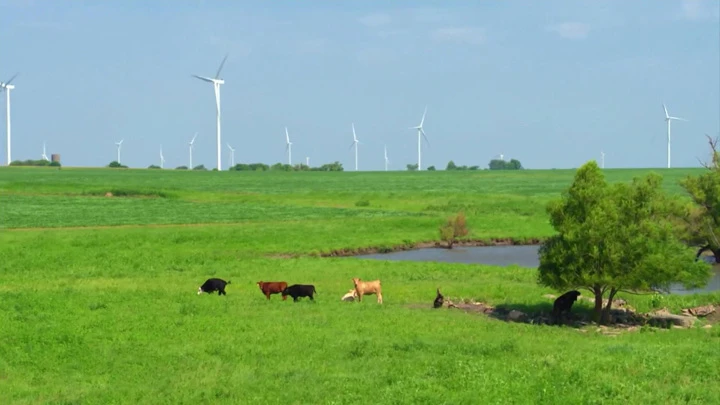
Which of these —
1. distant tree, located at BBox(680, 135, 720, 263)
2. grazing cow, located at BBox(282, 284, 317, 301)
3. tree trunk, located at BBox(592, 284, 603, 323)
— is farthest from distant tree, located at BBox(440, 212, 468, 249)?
grazing cow, located at BBox(282, 284, 317, 301)

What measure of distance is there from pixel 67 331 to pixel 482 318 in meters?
9.75

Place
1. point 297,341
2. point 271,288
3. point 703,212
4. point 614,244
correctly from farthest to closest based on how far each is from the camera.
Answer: point 703,212
point 271,288
point 614,244
point 297,341

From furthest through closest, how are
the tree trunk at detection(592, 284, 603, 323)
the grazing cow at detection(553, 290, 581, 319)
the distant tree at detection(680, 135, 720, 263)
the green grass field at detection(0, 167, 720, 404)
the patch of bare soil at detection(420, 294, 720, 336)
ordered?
the distant tree at detection(680, 135, 720, 263)
the tree trunk at detection(592, 284, 603, 323)
the grazing cow at detection(553, 290, 581, 319)
the patch of bare soil at detection(420, 294, 720, 336)
the green grass field at detection(0, 167, 720, 404)

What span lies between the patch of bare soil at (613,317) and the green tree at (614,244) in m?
0.61

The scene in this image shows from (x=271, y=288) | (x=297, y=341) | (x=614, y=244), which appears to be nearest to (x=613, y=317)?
(x=614, y=244)

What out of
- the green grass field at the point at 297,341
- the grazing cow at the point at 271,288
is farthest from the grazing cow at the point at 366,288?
the grazing cow at the point at 271,288

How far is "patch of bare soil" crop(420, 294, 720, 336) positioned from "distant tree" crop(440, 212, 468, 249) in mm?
23358

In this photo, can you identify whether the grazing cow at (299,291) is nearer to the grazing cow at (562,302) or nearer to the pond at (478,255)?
the grazing cow at (562,302)

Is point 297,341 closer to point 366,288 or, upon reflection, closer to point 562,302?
point 366,288

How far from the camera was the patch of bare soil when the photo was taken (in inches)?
909

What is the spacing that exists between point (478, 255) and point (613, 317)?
21146 mm

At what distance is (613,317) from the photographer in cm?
2438

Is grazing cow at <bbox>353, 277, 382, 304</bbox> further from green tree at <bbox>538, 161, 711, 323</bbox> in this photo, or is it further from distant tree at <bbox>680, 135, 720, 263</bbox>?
distant tree at <bbox>680, 135, 720, 263</bbox>

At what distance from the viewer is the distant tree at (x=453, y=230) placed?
49344 mm
